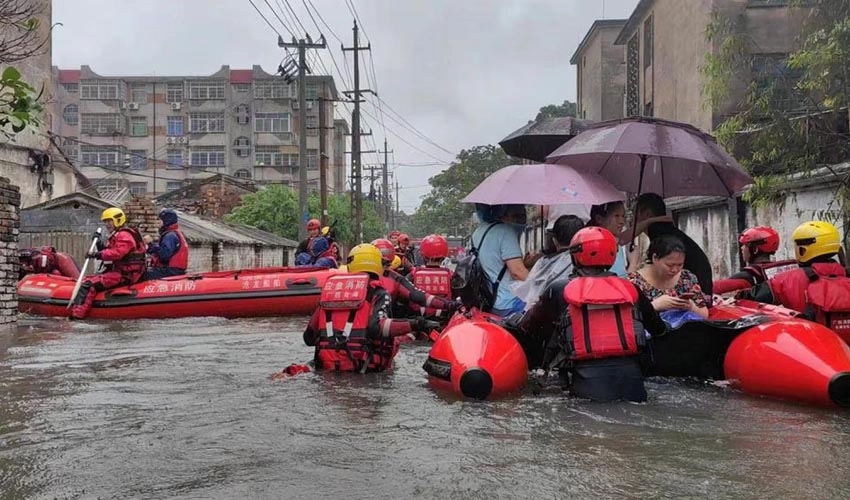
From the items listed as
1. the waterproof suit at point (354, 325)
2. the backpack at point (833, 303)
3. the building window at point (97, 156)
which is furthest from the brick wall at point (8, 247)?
the building window at point (97, 156)

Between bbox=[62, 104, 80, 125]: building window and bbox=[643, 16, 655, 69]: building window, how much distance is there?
45848 millimetres

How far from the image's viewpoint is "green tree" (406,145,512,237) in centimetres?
4959

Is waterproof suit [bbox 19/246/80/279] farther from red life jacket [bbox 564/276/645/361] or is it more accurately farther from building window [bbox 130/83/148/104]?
building window [bbox 130/83/148/104]

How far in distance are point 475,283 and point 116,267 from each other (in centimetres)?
785

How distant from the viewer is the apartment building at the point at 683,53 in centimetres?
1784

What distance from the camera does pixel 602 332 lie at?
15.2ft

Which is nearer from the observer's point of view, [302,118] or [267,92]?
[302,118]

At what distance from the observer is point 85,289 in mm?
12008

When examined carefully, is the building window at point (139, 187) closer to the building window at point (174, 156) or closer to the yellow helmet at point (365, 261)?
the building window at point (174, 156)

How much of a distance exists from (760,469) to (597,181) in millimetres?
3035

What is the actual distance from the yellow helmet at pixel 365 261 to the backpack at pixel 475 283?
2.14 ft

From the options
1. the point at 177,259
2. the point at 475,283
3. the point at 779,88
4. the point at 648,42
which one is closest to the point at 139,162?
the point at 648,42

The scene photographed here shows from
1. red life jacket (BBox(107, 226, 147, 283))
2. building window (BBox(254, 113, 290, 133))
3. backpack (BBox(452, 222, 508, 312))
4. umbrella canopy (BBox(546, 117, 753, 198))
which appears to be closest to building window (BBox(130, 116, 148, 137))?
building window (BBox(254, 113, 290, 133))

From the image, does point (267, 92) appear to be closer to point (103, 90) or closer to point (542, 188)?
point (103, 90)
